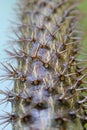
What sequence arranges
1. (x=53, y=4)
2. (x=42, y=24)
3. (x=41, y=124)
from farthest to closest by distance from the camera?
(x=53, y=4) < (x=42, y=24) < (x=41, y=124)

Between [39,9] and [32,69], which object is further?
[39,9]

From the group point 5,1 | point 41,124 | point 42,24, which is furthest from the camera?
point 5,1

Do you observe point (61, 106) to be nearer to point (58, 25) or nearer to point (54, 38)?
point (54, 38)

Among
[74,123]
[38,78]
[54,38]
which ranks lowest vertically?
[74,123]

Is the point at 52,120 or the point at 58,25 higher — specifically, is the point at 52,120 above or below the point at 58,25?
below

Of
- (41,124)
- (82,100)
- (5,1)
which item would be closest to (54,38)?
(82,100)

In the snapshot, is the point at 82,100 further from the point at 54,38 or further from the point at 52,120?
the point at 54,38

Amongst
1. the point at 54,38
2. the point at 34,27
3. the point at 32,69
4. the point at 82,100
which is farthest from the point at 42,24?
the point at 82,100
